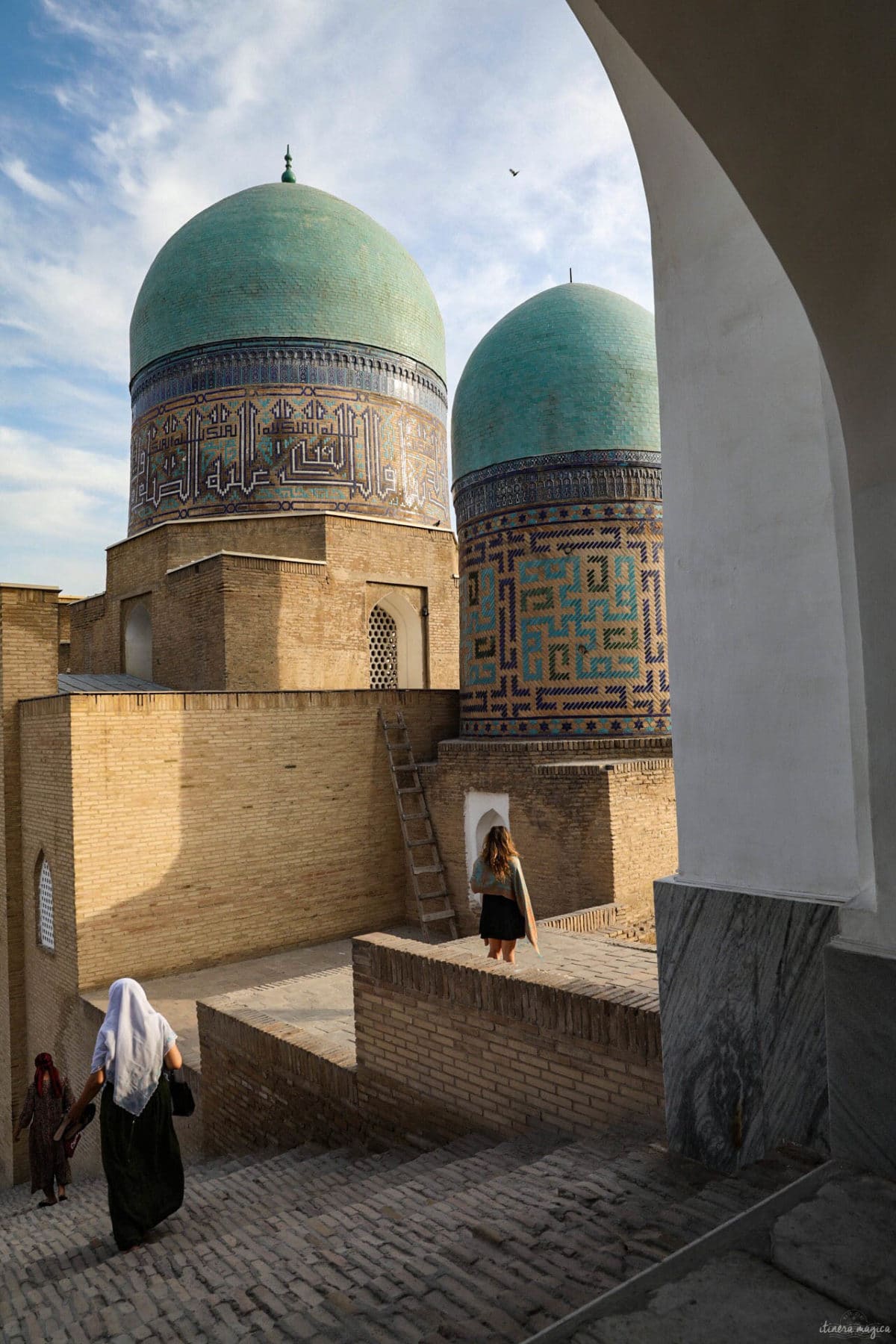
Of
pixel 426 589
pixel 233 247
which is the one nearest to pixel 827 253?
pixel 426 589

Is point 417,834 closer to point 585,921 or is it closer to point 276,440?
point 585,921

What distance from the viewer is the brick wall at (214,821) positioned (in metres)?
7.14

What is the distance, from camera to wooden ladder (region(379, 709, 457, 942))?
345 inches

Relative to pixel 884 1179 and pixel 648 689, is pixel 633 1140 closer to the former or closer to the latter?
pixel 884 1179

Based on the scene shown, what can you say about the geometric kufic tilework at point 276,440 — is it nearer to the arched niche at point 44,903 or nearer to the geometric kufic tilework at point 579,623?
the geometric kufic tilework at point 579,623

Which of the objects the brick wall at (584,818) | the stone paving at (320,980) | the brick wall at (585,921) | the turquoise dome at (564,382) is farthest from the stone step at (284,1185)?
the turquoise dome at (564,382)

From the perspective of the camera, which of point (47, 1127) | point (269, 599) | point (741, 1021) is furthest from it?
point (269, 599)

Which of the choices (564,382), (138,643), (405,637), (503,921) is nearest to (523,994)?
(503,921)

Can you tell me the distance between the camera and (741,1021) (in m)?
2.24

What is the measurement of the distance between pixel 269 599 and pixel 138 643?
2895 millimetres

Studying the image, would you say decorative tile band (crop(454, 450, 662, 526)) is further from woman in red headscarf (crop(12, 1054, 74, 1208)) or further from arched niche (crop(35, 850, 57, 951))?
woman in red headscarf (crop(12, 1054, 74, 1208))

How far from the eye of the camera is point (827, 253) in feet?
5.21

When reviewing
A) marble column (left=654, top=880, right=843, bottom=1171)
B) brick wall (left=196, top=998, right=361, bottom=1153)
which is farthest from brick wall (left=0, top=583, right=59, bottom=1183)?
marble column (left=654, top=880, right=843, bottom=1171)

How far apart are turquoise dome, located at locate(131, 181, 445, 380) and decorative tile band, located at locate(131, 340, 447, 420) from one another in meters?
0.14
